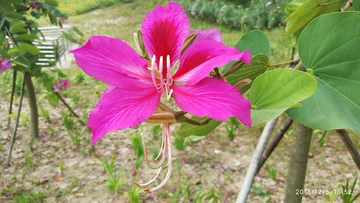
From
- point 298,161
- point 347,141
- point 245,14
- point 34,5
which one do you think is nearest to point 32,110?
point 34,5

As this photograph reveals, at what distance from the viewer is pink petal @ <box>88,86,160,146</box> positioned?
0.59 ft

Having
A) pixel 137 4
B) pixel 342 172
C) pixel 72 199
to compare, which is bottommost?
pixel 72 199

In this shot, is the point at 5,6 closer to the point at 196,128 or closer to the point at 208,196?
the point at 196,128

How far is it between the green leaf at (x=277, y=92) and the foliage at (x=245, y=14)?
3459 millimetres

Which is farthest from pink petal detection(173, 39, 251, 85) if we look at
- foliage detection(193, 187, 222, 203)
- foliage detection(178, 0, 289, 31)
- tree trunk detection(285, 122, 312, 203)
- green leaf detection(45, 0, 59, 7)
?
foliage detection(178, 0, 289, 31)

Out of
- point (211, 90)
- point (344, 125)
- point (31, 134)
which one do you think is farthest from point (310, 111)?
point (31, 134)

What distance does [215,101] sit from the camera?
0.62 feet

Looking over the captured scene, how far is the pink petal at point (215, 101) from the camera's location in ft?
0.59

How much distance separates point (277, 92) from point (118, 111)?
0.15 m

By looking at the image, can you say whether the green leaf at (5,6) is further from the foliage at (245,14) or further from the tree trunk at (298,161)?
the foliage at (245,14)

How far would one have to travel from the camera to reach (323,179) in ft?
4.75

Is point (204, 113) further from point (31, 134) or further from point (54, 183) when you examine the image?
point (31, 134)

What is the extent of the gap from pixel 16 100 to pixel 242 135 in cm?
213

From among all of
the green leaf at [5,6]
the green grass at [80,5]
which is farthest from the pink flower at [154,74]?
the green grass at [80,5]
